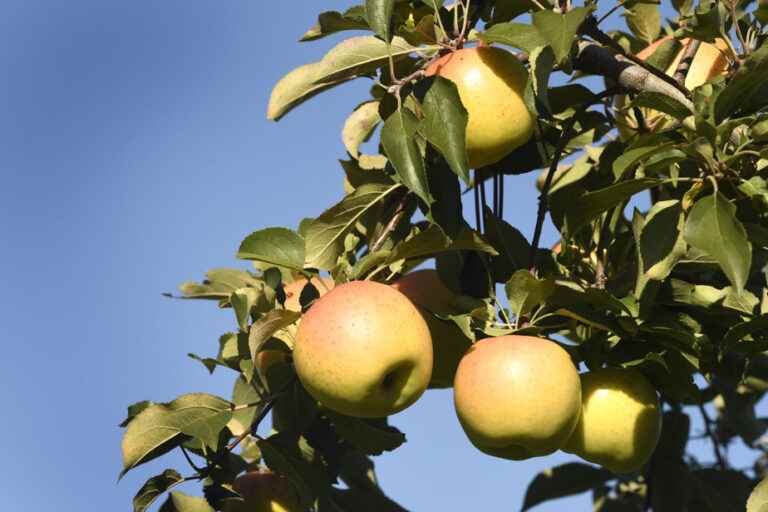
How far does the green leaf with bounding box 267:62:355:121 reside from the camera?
2.19 m

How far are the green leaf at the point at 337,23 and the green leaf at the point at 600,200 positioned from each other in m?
0.56

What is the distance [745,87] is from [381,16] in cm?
67

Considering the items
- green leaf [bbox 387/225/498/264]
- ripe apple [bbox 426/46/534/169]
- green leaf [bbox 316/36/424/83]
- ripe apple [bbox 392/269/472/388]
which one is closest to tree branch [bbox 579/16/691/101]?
ripe apple [bbox 426/46/534/169]

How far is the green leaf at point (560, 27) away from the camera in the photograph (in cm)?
188

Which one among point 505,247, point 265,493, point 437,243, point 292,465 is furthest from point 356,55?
point 265,493

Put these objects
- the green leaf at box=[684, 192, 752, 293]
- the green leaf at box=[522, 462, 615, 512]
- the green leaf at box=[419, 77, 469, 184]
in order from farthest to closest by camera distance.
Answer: the green leaf at box=[522, 462, 615, 512], the green leaf at box=[419, 77, 469, 184], the green leaf at box=[684, 192, 752, 293]

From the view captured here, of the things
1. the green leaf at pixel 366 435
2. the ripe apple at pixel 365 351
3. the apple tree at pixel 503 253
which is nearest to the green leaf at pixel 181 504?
the apple tree at pixel 503 253

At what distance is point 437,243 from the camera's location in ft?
7.09

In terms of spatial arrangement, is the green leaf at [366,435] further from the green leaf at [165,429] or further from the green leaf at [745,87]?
the green leaf at [745,87]

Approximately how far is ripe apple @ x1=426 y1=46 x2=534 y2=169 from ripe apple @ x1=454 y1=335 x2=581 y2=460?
0.37 meters

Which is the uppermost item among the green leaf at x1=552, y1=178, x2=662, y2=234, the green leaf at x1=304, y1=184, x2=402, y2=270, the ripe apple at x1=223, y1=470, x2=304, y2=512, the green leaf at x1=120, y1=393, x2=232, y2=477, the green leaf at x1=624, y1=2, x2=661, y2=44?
the green leaf at x1=624, y1=2, x2=661, y2=44

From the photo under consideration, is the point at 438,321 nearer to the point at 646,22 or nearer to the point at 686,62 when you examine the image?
the point at 686,62

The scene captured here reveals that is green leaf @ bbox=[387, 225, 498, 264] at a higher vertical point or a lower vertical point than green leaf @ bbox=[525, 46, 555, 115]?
lower

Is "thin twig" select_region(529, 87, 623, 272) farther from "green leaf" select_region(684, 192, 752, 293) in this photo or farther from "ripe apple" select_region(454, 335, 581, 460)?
"green leaf" select_region(684, 192, 752, 293)
